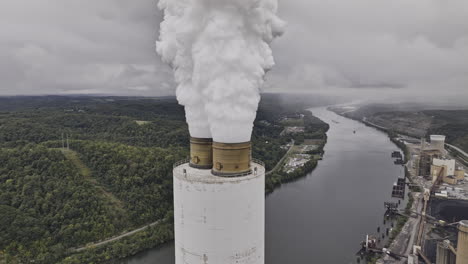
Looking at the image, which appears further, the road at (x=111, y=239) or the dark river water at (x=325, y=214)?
the dark river water at (x=325, y=214)

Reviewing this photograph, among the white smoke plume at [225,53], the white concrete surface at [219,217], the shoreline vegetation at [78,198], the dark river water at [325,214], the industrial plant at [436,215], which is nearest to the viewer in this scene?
the white smoke plume at [225,53]

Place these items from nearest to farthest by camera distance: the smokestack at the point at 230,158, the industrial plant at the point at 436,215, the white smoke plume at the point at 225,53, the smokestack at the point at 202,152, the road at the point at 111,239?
the white smoke plume at the point at 225,53 < the smokestack at the point at 230,158 < the smokestack at the point at 202,152 < the industrial plant at the point at 436,215 < the road at the point at 111,239

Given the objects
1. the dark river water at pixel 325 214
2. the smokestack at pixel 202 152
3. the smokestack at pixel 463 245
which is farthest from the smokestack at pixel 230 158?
the dark river water at pixel 325 214

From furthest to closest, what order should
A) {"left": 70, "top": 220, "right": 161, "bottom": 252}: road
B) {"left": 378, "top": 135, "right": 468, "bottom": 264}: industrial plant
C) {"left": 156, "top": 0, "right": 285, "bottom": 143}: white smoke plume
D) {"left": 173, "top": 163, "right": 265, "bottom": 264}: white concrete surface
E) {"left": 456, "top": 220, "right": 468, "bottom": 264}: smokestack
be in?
{"left": 70, "top": 220, "right": 161, "bottom": 252}: road, {"left": 378, "top": 135, "right": 468, "bottom": 264}: industrial plant, {"left": 456, "top": 220, "right": 468, "bottom": 264}: smokestack, {"left": 173, "top": 163, "right": 265, "bottom": 264}: white concrete surface, {"left": 156, "top": 0, "right": 285, "bottom": 143}: white smoke plume

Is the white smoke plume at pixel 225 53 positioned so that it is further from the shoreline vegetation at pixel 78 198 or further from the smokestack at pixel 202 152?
the shoreline vegetation at pixel 78 198

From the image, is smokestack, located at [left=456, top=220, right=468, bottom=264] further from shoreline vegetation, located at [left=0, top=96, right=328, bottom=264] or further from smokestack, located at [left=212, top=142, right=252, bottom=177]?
smokestack, located at [left=212, top=142, right=252, bottom=177]

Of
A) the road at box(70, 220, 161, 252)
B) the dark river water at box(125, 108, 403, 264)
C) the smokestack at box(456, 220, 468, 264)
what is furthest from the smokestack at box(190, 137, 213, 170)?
the road at box(70, 220, 161, 252)

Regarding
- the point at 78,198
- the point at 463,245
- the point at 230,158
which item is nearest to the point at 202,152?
the point at 230,158

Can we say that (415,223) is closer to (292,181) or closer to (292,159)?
(292,181)
